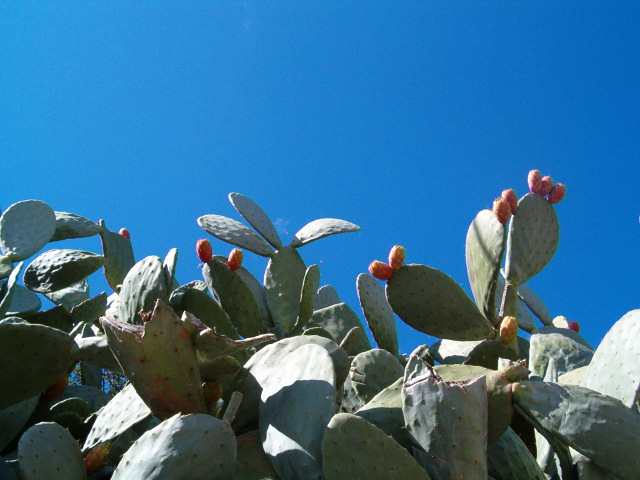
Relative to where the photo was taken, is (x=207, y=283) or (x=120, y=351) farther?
(x=207, y=283)

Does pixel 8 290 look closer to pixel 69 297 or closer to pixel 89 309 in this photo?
pixel 89 309

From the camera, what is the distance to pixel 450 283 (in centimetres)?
206

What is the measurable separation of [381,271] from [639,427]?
1040 mm

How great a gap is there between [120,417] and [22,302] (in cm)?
119

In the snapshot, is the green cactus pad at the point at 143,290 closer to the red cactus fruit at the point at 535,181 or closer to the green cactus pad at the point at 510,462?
the green cactus pad at the point at 510,462

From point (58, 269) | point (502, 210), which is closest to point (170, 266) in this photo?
point (58, 269)

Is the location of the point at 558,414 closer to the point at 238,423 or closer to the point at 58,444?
the point at 238,423

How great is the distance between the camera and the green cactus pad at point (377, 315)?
2.25 meters

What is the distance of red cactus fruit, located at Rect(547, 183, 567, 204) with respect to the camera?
234 cm

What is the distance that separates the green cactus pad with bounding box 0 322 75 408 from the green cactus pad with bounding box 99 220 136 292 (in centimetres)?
99

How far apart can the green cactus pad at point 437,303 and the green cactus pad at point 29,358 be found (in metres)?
1.05

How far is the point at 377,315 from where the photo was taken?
2281 millimetres

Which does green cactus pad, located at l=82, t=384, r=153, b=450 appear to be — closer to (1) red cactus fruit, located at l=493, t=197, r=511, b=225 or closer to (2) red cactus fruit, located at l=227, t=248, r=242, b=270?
(2) red cactus fruit, located at l=227, t=248, r=242, b=270

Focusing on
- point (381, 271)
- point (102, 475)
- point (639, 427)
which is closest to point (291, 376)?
point (102, 475)
